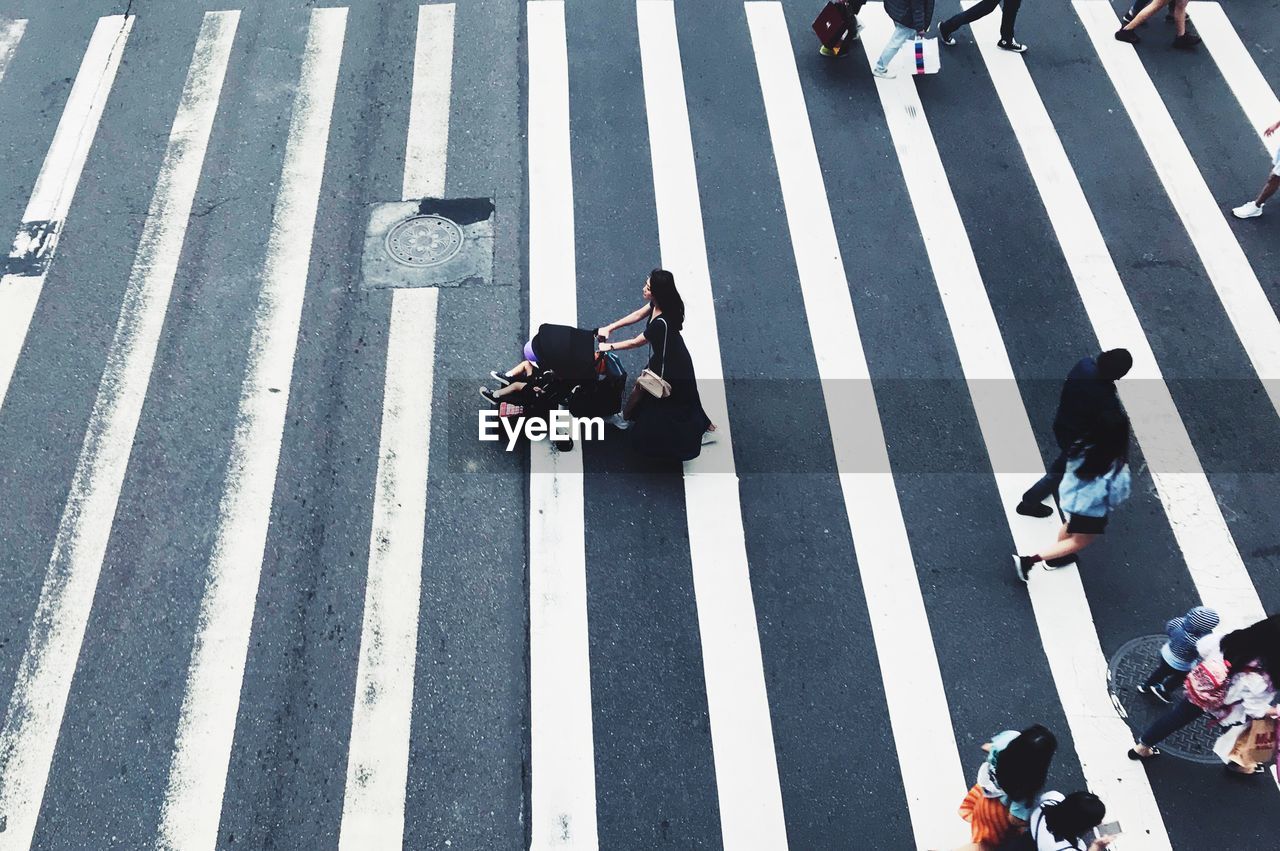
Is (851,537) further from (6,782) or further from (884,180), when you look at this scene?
(6,782)

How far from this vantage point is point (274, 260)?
30.2 feet

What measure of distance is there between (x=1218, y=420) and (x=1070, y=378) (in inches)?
102

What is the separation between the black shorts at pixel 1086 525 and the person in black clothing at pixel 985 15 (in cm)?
640

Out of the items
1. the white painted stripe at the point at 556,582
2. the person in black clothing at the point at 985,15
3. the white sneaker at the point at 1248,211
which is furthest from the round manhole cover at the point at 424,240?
the white sneaker at the point at 1248,211

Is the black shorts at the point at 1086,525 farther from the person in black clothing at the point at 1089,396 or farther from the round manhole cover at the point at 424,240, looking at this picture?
the round manhole cover at the point at 424,240

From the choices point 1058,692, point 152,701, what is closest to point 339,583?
point 152,701

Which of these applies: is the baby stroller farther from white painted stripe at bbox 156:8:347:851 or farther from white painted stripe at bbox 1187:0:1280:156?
white painted stripe at bbox 1187:0:1280:156

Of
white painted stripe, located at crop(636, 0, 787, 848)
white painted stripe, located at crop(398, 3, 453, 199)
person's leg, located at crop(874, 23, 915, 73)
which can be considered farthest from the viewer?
person's leg, located at crop(874, 23, 915, 73)

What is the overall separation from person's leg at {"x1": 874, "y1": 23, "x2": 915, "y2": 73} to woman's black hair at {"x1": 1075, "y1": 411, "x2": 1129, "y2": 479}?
558cm

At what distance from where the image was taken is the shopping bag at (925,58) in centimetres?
1070

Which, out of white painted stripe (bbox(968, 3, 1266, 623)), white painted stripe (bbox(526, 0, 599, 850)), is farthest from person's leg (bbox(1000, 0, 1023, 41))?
white painted stripe (bbox(526, 0, 599, 850))

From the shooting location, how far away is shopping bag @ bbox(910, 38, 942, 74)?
10703 millimetres

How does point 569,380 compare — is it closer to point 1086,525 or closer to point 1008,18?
point 1086,525

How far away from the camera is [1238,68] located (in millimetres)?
10898
